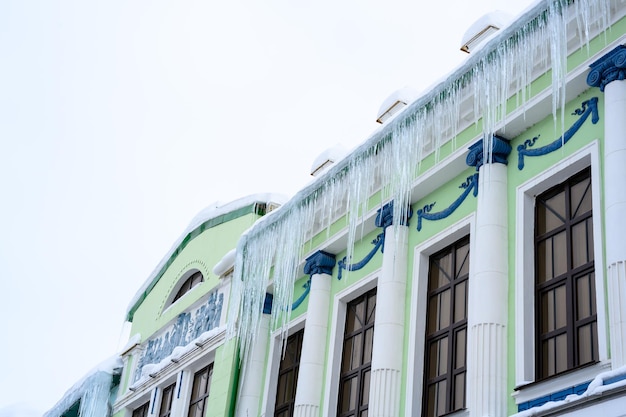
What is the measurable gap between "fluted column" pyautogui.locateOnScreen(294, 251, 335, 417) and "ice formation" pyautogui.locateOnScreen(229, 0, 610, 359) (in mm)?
550

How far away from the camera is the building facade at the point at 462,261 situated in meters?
9.72

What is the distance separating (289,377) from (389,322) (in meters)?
2.92

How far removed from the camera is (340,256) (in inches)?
Answer: 559

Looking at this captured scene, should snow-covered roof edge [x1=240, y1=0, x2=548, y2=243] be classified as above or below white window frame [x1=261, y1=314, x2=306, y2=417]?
above

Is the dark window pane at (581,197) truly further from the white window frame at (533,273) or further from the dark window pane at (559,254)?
the dark window pane at (559,254)

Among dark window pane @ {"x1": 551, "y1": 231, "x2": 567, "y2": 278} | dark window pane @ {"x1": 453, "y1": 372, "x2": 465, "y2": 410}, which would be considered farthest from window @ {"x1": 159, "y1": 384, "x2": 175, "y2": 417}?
dark window pane @ {"x1": 551, "y1": 231, "x2": 567, "y2": 278}

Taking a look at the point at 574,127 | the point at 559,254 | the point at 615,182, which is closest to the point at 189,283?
the point at 559,254

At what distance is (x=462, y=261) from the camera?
11.7 metres

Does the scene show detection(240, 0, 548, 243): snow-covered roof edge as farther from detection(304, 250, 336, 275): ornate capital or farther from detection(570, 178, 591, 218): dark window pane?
detection(570, 178, 591, 218): dark window pane

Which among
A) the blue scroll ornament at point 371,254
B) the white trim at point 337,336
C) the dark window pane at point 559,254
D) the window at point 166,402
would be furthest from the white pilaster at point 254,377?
the dark window pane at point 559,254

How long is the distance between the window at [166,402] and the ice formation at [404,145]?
8.36 ft

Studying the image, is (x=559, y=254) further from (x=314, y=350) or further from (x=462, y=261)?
(x=314, y=350)

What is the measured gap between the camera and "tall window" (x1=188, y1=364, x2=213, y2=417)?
16.1 m

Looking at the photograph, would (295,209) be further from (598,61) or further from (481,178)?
(598,61)
